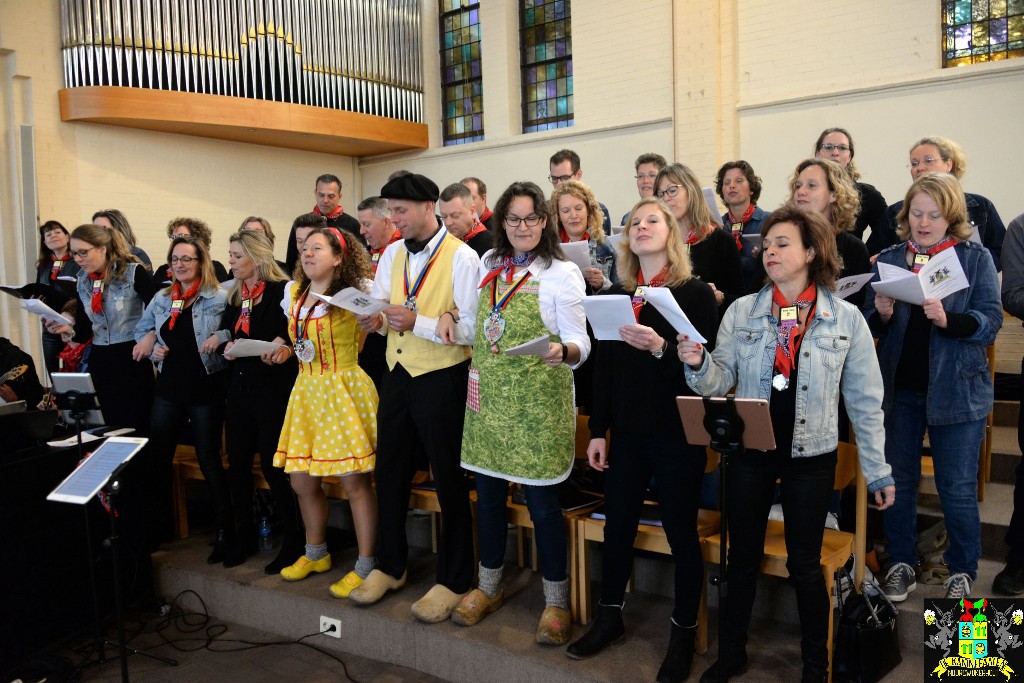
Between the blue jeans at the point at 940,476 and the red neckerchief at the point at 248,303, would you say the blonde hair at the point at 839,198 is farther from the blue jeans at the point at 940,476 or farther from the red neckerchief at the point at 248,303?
the red neckerchief at the point at 248,303

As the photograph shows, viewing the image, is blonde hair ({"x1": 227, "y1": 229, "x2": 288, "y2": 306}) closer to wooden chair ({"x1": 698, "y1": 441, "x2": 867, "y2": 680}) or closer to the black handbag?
wooden chair ({"x1": 698, "y1": 441, "x2": 867, "y2": 680})

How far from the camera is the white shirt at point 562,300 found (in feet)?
9.94

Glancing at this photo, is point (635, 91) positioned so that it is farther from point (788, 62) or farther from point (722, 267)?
point (722, 267)

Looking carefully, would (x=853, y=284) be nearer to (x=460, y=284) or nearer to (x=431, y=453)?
Answer: (x=460, y=284)

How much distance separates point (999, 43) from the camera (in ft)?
20.9

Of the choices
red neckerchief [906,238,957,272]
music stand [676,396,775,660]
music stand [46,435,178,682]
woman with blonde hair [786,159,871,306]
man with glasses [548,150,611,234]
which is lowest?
Answer: music stand [46,435,178,682]

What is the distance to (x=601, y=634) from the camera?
9.99 ft

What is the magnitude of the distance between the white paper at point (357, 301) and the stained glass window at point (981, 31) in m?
5.34

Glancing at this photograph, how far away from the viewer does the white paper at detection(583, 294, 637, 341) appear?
8.03ft

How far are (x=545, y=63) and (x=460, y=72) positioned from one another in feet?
3.83

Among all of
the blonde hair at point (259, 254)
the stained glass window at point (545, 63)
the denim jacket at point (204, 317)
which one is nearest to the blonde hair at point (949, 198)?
the blonde hair at point (259, 254)

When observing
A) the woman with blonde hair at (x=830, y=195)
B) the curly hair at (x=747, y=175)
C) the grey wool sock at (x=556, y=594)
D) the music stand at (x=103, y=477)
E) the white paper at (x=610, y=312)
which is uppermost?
the curly hair at (x=747, y=175)

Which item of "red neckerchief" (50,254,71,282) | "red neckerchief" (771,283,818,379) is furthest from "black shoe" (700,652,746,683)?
"red neckerchief" (50,254,71,282)

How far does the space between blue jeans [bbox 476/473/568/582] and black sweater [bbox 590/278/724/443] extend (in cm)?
46
